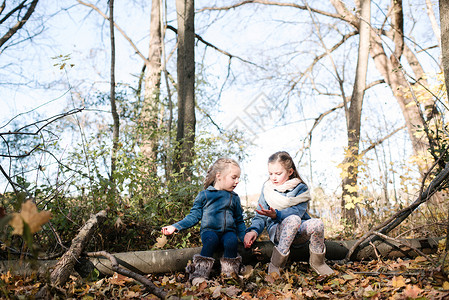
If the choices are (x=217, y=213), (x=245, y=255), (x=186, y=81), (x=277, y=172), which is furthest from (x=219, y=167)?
(x=186, y=81)

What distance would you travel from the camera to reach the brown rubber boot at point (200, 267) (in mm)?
3055

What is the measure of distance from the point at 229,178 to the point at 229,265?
32.1 inches

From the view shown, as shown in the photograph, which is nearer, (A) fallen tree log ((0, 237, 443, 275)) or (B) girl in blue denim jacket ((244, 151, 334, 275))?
(A) fallen tree log ((0, 237, 443, 275))

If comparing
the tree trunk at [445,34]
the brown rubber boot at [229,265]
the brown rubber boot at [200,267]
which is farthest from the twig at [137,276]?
the tree trunk at [445,34]

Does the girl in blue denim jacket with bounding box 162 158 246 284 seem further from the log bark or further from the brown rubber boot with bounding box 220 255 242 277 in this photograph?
the log bark

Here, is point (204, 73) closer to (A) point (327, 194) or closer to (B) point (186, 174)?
(A) point (327, 194)

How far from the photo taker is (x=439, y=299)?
7.17 feet

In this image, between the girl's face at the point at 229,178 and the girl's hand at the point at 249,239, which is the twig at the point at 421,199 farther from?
the girl's face at the point at 229,178

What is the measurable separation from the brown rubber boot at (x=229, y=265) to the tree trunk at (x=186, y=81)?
7.64 feet

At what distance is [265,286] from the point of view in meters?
2.92

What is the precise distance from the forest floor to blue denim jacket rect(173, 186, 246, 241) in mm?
409

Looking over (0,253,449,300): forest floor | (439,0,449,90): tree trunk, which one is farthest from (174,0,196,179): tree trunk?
(439,0,449,90): tree trunk

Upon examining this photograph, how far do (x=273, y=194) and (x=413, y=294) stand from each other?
1.54 m

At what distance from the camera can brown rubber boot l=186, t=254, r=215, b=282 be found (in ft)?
10.0
